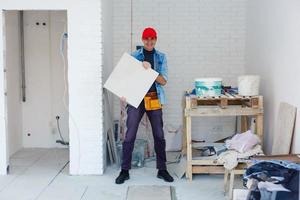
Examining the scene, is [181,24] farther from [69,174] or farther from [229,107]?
[69,174]

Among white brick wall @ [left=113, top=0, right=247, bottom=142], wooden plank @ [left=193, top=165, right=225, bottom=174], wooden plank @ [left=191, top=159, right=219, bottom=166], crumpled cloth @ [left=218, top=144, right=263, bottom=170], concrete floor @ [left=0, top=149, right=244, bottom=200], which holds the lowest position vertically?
concrete floor @ [left=0, top=149, right=244, bottom=200]

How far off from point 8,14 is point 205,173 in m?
3.45

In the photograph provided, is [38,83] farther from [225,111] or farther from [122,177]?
[225,111]

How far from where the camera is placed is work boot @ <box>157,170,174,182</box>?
192 inches

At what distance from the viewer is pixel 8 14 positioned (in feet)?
19.4

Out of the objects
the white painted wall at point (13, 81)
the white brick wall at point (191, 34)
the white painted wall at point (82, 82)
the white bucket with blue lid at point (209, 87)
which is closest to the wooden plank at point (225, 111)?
the white bucket with blue lid at point (209, 87)

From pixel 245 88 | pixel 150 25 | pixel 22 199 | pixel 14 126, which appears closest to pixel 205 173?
pixel 245 88

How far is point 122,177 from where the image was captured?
4844 millimetres

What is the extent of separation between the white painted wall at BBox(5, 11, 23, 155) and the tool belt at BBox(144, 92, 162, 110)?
221 cm

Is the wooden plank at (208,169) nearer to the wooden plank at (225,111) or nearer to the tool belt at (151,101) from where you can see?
the wooden plank at (225,111)

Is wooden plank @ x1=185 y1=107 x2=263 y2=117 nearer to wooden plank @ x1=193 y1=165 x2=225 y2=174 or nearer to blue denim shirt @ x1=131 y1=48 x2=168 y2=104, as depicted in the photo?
blue denim shirt @ x1=131 y1=48 x2=168 y2=104

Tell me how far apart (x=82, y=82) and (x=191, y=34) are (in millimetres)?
2100

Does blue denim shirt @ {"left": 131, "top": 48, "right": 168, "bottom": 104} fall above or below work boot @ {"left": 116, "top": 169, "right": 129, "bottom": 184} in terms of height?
above

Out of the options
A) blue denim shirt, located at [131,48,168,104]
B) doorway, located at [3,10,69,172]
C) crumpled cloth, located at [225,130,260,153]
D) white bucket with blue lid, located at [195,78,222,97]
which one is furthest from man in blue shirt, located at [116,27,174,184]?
doorway, located at [3,10,69,172]
